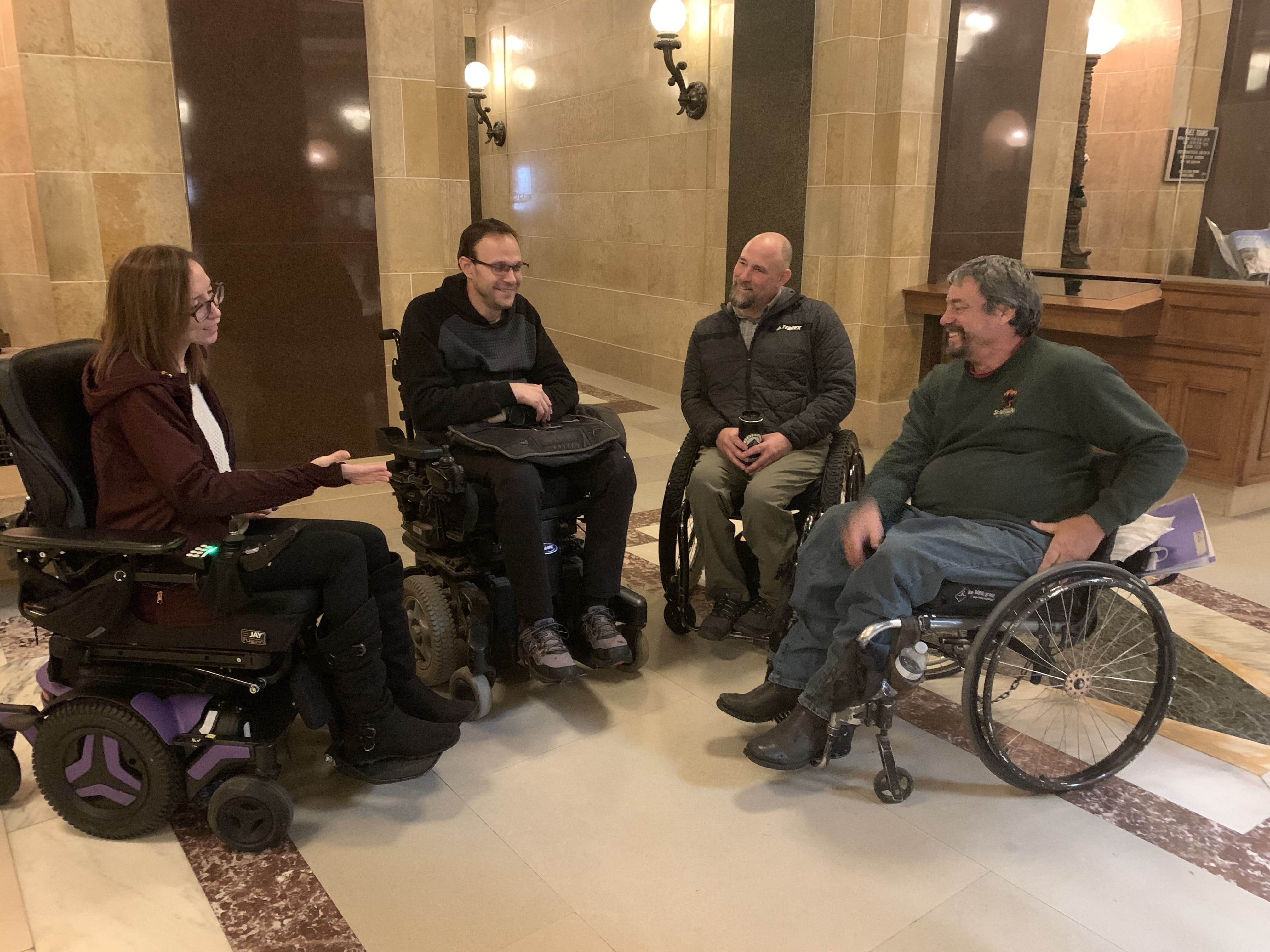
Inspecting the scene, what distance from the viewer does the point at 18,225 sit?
13.2 ft

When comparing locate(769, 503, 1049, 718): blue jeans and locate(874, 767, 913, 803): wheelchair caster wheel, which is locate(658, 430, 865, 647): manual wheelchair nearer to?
locate(769, 503, 1049, 718): blue jeans

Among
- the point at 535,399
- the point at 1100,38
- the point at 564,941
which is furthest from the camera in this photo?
the point at 1100,38

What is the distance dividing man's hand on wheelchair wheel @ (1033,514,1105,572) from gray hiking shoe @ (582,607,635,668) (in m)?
1.03

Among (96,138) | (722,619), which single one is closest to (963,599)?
(722,619)

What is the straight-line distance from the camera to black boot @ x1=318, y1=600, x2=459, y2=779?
2029 mm

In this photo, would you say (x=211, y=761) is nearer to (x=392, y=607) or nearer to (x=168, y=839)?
(x=168, y=839)

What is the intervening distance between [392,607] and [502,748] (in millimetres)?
467

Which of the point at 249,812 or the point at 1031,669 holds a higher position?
the point at 1031,669

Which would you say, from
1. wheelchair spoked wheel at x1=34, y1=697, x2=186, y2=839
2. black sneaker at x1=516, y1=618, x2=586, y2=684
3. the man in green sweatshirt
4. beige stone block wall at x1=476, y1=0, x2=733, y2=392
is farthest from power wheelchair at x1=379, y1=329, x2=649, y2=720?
beige stone block wall at x1=476, y1=0, x2=733, y2=392

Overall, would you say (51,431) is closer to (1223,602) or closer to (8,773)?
(8,773)

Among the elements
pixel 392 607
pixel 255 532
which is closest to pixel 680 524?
pixel 392 607

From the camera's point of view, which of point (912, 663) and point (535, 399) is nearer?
point (912, 663)

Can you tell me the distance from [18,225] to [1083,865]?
435 centimetres

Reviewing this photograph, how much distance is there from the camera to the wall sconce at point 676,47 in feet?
19.2
